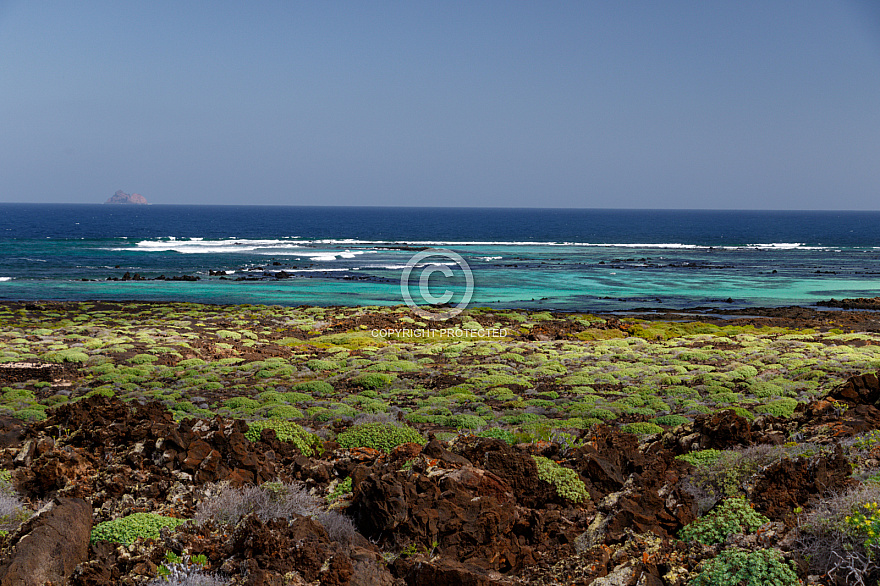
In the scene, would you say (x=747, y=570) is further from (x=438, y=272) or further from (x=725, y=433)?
(x=438, y=272)

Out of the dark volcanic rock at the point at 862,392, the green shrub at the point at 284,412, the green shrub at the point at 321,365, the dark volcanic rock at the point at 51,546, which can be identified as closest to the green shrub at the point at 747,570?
the dark volcanic rock at the point at 51,546

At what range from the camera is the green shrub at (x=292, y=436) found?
12.4 metres

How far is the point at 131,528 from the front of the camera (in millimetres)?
8453

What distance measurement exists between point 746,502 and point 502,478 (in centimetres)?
334

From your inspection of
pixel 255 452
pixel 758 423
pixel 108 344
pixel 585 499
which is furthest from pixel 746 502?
pixel 108 344

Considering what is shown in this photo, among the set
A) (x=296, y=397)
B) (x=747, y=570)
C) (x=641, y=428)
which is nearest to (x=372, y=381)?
(x=296, y=397)

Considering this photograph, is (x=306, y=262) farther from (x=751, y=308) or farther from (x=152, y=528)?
(x=152, y=528)

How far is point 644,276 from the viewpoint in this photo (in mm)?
77312

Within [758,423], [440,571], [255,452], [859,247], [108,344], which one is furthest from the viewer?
[859,247]

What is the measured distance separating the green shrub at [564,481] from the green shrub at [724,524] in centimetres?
169

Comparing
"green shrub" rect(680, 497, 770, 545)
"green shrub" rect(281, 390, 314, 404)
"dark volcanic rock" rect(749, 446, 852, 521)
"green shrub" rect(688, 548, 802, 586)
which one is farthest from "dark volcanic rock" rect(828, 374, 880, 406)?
"green shrub" rect(281, 390, 314, 404)

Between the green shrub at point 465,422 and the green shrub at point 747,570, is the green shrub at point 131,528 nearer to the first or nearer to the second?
the green shrub at point 747,570

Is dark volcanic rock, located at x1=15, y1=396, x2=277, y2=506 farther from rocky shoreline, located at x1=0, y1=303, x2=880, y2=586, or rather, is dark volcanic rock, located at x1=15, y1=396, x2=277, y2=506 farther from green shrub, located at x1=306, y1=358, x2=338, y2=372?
green shrub, located at x1=306, y1=358, x2=338, y2=372

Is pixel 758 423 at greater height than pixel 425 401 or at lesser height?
greater
